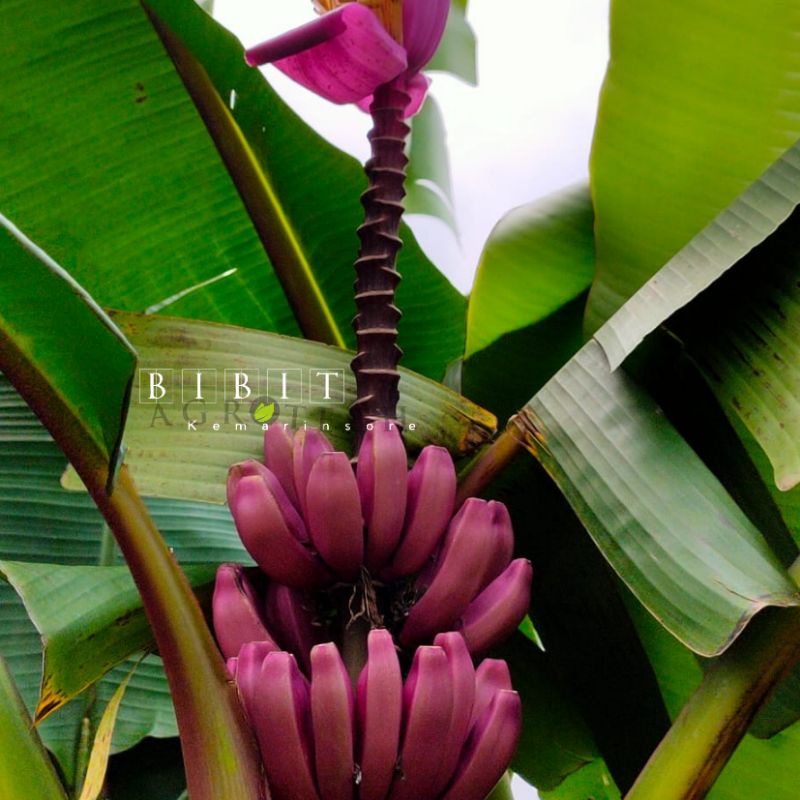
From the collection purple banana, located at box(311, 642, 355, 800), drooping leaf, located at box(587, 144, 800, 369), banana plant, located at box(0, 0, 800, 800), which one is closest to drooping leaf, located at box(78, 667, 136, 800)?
banana plant, located at box(0, 0, 800, 800)

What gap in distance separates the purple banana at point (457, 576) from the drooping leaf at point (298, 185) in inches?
11.9

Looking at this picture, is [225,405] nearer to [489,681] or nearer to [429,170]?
[489,681]

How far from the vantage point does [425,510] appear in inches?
20.6

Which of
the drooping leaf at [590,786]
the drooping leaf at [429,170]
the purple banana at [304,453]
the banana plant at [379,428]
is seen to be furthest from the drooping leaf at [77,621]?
the drooping leaf at [429,170]

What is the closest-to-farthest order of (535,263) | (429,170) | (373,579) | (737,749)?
(373,579), (737,749), (535,263), (429,170)

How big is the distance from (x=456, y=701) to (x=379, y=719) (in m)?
0.04

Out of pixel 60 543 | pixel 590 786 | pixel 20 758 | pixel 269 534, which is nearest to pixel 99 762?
pixel 20 758

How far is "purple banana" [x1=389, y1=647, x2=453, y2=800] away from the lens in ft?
1.45

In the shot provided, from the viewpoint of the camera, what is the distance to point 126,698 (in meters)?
0.68

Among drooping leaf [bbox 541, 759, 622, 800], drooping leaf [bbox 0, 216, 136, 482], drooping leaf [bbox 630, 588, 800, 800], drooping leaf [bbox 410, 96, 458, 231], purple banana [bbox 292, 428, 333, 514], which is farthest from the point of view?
drooping leaf [bbox 410, 96, 458, 231]

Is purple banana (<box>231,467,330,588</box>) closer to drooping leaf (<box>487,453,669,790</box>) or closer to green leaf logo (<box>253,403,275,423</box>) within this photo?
green leaf logo (<box>253,403,275,423</box>)

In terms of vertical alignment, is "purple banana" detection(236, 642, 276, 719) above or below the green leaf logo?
below

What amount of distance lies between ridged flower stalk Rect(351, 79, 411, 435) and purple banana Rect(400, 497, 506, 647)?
80 millimetres

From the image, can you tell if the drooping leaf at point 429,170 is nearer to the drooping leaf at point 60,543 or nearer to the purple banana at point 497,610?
the drooping leaf at point 60,543
